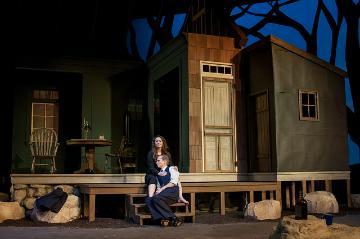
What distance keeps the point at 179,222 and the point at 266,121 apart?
3676 millimetres

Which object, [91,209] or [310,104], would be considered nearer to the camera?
[91,209]

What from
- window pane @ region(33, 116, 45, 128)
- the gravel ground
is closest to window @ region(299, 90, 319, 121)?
the gravel ground

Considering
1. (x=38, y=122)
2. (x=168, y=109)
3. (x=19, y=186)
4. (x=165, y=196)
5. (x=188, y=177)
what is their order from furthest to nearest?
(x=38, y=122) → (x=168, y=109) → (x=188, y=177) → (x=19, y=186) → (x=165, y=196)

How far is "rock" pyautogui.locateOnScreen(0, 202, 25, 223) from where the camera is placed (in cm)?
748

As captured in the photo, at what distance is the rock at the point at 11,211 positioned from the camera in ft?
24.5

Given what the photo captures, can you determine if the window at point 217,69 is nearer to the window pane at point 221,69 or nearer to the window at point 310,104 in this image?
the window pane at point 221,69

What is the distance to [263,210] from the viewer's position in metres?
7.71

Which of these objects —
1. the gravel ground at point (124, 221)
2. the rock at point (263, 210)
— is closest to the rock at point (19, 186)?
the gravel ground at point (124, 221)

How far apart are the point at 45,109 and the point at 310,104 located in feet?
23.4

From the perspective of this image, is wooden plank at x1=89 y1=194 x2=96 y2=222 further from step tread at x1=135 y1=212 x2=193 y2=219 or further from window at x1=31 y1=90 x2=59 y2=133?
window at x1=31 y1=90 x2=59 y2=133

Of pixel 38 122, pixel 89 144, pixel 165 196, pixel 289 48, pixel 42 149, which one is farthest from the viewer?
pixel 38 122

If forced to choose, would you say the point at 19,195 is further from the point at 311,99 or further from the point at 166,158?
the point at 311,99

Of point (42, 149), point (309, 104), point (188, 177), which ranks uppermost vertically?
point (309, 104)

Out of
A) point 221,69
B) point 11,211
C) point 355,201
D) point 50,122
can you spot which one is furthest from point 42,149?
point 355,201
